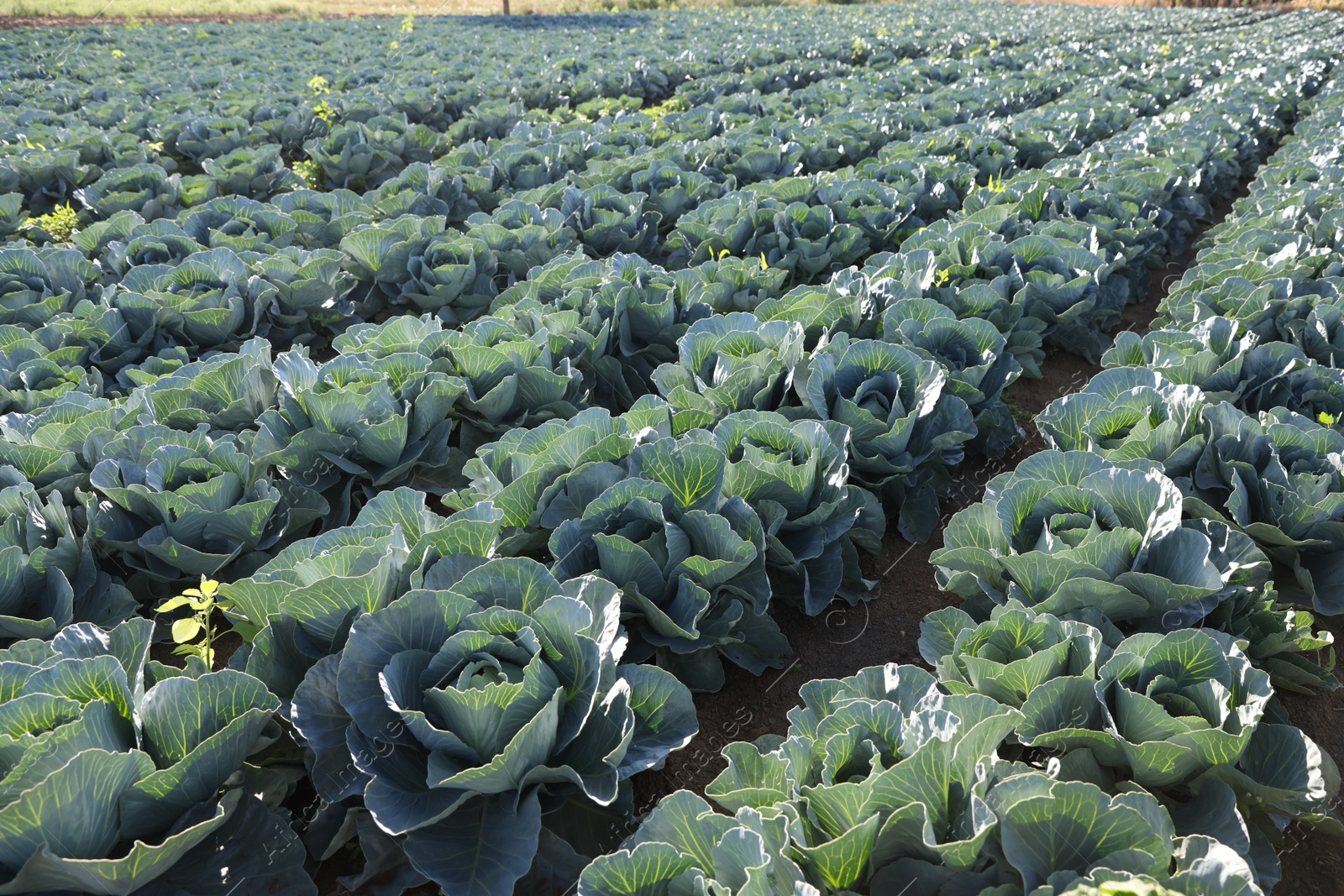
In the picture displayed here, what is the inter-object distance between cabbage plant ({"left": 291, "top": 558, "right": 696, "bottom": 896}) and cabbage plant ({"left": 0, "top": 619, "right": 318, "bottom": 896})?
0.54 ft

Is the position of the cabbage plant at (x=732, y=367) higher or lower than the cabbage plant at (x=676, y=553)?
higher

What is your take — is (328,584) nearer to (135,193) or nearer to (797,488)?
(797,488)

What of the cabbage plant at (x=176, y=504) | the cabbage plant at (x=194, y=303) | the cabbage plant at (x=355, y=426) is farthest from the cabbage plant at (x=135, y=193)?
the cabbage plant at (x=176, y=504)

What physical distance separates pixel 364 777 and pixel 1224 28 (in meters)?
31.2

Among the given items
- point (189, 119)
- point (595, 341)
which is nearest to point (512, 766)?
point (595, 341)

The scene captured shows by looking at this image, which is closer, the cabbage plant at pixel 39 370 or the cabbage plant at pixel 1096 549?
the cabbage plant at pixel 1096 549

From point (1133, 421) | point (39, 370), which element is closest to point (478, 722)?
point (1133, 421)

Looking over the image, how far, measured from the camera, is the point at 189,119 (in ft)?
27.3

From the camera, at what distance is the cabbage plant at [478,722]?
5.80 ft

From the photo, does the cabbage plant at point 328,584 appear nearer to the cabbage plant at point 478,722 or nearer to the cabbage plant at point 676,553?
the cabbage plant at point 478,722

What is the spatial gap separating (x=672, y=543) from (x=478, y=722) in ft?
2.61

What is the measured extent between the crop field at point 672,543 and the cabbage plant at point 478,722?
1 cm

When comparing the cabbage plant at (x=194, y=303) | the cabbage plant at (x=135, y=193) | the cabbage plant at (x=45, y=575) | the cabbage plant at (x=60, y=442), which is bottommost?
the cabbage plant at (x=45, y=575)

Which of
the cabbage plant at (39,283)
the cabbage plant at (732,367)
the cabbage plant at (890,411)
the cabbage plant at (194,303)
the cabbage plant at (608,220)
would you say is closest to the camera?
the cabbage plant at (890,411)
